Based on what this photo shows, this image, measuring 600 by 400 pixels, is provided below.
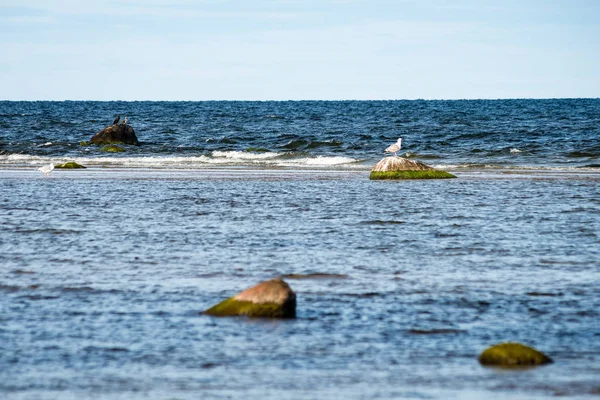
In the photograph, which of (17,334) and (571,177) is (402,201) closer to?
(571,177)

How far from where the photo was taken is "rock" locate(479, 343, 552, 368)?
7.49m

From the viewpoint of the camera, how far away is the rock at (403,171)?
28.3 metres

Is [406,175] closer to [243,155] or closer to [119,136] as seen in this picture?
[243,155]

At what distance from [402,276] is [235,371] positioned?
4.58 meters

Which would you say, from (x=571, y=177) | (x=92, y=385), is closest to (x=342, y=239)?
(x=92, y=385)

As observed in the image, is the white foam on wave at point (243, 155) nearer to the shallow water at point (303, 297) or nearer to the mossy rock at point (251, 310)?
the shallow water at point (303, 297)

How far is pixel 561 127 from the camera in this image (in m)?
60.4

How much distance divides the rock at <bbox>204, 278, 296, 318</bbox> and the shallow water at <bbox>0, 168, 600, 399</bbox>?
0.68 feet

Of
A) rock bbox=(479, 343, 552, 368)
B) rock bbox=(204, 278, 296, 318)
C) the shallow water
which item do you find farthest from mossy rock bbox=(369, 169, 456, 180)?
rock bbox=(479, 343, 552, 368)

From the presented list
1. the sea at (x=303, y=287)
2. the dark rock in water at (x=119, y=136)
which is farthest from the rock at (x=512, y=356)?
the dark rock in water at (x=119, y=136)

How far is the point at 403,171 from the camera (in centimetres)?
2853

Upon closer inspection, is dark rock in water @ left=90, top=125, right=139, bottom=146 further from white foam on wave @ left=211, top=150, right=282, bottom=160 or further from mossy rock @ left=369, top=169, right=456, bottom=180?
mossy rock @ left=369, top=169, right=456, bottom=180

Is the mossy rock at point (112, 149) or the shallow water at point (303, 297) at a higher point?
the mossy rock at point (112, 149)

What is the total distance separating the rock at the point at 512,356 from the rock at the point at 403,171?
2069 centimetres
